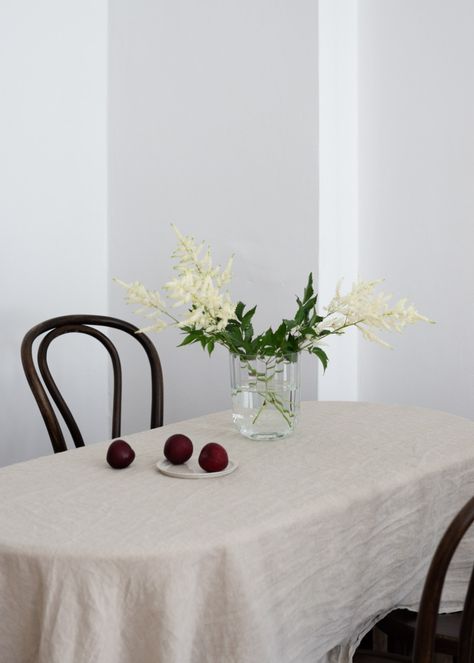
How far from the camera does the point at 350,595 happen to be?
1.33m

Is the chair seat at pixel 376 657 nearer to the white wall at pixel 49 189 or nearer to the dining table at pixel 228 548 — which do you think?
the dining table at pixel 228 548

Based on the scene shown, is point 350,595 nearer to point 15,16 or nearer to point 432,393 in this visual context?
point 432,393

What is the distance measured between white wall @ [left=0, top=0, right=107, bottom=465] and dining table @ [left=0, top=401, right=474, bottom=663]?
43.7 inches

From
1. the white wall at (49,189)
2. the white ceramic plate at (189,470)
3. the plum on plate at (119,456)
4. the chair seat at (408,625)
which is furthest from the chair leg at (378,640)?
the white wall at (49,189)

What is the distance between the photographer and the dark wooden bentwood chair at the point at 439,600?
995 mm

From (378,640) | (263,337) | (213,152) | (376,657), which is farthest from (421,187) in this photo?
(376,657)

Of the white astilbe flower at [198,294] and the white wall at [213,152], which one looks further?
the white wall at [213,152]

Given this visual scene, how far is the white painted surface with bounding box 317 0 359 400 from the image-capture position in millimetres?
2443

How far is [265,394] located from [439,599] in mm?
683

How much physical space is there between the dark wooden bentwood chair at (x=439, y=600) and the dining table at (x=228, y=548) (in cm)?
23

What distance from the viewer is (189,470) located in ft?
4.79

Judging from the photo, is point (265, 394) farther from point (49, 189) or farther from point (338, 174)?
point (49, 189)

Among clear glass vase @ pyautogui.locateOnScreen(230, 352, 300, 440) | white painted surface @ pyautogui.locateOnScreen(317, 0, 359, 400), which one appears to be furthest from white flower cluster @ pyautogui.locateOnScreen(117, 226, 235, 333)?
white painted surface @ pyautogui.locateOnScreen(317, 0, 359, 400)

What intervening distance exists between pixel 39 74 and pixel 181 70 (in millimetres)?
466
